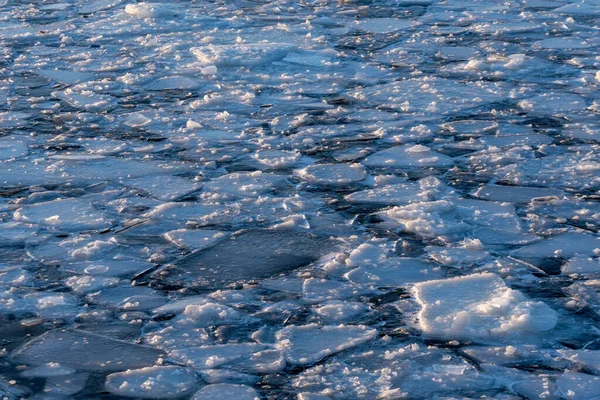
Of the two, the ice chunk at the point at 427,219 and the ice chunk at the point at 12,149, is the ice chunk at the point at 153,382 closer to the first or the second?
the ice chunk at the point at 427,219

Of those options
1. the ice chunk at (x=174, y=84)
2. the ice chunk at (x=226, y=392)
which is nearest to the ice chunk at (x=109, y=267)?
the ice chunk at (x=226, y=392)

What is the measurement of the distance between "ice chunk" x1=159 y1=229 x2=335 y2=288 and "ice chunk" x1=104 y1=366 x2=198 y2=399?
570 mm

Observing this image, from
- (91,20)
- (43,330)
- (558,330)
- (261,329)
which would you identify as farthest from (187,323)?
(91,20)

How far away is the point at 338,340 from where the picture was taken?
2.80m

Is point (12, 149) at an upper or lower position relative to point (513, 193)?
upper

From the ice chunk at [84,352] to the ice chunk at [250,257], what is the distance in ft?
1.48

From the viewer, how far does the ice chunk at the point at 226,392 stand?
2.52 metres

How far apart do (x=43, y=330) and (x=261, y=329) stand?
0.63 meters

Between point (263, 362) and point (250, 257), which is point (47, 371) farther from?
point (250, 257)

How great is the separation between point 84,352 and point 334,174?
5.43ft

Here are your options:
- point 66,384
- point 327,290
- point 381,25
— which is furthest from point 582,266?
point 381,25

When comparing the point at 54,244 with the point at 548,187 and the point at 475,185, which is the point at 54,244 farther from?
the point at 548,187

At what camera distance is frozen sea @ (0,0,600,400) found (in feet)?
8.84

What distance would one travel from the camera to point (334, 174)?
4164 millimetres
